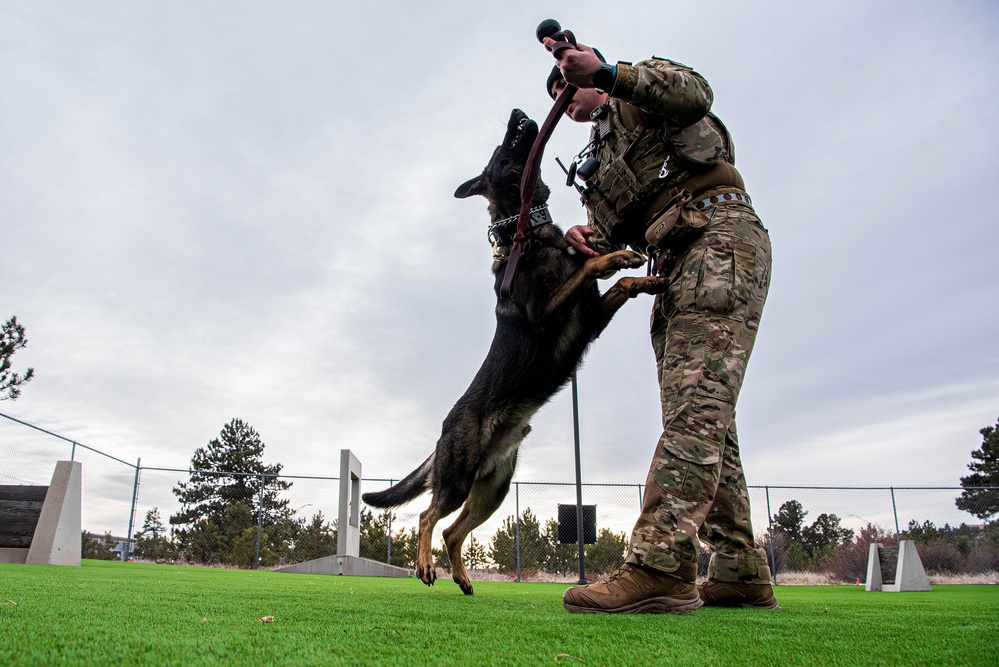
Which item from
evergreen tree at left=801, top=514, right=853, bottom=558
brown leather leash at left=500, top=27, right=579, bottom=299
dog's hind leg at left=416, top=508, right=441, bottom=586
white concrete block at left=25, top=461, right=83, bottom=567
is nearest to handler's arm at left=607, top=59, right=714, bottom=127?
brown leather leash at left=500, top=27, right=579, bottom=299

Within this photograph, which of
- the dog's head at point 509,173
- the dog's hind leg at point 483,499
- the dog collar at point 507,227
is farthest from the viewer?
the dog's head at point 509,173

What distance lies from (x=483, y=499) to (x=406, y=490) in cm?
60

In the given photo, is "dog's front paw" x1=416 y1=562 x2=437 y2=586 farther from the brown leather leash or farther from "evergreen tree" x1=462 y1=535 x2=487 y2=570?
"evergreen tree" x1=462 y1=535 x2=487 y2=570

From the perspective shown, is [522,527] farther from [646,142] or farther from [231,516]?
[646,142]

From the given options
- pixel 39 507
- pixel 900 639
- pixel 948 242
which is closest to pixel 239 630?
pixel 900 639

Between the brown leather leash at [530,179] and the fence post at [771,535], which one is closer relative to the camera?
the brown leather leash at [530,179]

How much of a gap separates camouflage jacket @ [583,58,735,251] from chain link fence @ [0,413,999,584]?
38.6 ft

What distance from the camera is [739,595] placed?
2541 mm

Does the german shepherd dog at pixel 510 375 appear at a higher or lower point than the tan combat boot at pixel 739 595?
higher

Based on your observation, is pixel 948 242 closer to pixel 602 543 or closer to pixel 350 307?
pixel 602 543

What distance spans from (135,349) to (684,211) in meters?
21.6

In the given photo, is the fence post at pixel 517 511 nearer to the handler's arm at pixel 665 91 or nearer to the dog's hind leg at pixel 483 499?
the dog's hind leg at pixel 483 499

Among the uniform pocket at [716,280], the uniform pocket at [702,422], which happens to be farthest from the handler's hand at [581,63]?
the uniform pocket at [702,422]

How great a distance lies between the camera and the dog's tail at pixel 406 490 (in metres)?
4.03
